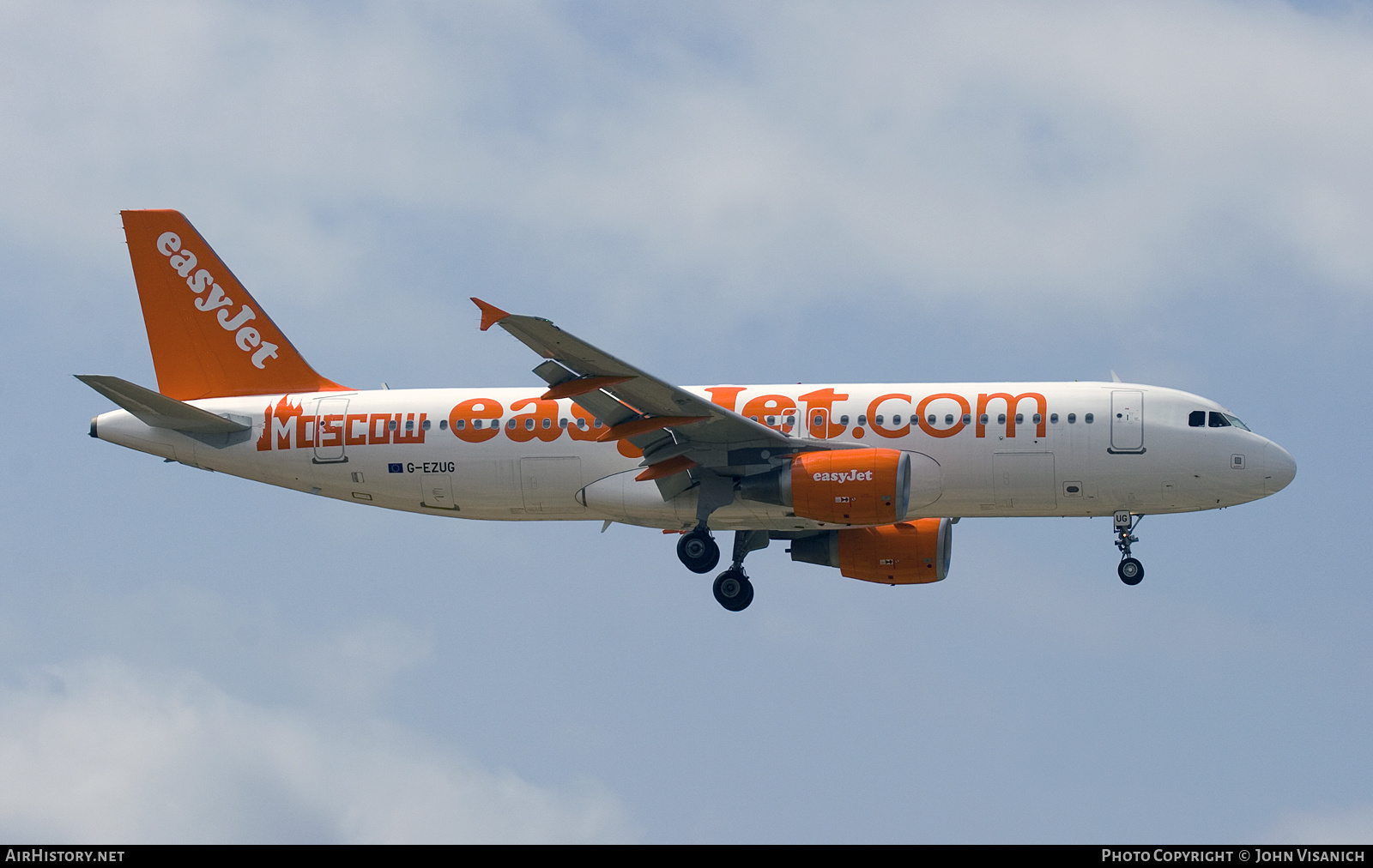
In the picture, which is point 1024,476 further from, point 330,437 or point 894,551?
point 330,437

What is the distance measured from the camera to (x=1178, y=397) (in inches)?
1657

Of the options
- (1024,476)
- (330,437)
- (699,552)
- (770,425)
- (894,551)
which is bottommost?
(699,552)

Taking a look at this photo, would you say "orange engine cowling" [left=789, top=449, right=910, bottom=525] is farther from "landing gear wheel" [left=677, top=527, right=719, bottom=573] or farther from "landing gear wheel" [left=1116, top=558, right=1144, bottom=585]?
"landing gear wheel" [left=1116, top=558, right=1144, bottom=585]

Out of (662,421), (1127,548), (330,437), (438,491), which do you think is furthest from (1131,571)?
(330,437)

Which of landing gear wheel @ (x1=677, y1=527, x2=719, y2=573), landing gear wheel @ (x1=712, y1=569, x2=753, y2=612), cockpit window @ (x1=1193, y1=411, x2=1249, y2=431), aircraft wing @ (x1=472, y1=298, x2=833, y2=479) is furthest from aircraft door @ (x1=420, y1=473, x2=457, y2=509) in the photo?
cockpit window @ (x1=1193, y1=411, x2=1249, y2=431)

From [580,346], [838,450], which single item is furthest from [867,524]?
[580,346]

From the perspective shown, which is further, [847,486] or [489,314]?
[847,486]

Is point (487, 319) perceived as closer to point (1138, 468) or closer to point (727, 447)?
point (727, 447)

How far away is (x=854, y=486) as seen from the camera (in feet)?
131

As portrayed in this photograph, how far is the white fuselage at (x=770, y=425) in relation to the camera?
4138 cm

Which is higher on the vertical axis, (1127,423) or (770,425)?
(1127,423)

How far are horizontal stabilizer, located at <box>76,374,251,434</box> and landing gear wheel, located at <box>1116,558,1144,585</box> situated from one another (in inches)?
851

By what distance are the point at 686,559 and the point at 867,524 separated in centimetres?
447

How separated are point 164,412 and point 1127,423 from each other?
23.2m
